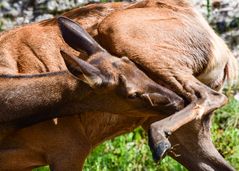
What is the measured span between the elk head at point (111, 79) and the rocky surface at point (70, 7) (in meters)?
3.54

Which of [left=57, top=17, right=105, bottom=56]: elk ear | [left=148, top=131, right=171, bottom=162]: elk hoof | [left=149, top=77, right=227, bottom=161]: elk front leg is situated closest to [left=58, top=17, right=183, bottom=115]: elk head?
[left=57, top=17, right=105, bottom=56]: elk ear

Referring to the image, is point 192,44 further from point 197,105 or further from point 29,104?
point 29,104

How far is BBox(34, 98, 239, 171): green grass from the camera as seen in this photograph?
10.5 meters

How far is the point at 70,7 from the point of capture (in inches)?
484

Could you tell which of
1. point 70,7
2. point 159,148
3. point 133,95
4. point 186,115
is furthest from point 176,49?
point 70,7

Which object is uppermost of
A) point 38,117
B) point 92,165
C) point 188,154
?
point 38,117

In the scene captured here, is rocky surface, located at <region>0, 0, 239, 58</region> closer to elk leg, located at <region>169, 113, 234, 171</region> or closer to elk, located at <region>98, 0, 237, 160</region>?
elk, located at <region>98, 0, 237, 160</region>

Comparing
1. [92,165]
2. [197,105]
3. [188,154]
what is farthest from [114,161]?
[197,105]

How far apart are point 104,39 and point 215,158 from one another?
1.42 m

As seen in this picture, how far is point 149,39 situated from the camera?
29.5 ft

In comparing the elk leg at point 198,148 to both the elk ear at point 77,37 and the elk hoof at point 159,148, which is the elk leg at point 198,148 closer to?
the elk hoof at point 159,148

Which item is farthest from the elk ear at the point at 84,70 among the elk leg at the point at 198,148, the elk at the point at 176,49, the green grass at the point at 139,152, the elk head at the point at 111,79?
the green grass at the point at 139,152

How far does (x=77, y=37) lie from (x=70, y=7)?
11.9 ft

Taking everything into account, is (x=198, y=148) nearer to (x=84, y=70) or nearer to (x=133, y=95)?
(x=133, y=95)
